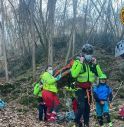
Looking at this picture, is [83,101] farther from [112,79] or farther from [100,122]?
[112,79]

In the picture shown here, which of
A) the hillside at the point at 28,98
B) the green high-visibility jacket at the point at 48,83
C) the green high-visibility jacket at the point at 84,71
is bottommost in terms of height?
the hillside at the point at 28,98

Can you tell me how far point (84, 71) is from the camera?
9.31m

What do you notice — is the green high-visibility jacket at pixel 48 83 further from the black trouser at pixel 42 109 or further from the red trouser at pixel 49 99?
the black trouser at pixel 42 109

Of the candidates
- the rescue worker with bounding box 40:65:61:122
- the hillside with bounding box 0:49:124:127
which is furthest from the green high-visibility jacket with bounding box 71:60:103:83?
the rescue worker with bounding box 40:65:61:122

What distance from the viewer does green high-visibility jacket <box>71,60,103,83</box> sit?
9.13 m

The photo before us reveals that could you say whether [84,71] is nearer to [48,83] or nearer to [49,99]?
[48,83]

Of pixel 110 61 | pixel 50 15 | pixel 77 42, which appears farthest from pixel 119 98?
pixel 77 42

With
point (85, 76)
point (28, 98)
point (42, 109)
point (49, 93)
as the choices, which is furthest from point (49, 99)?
point (28, 98)

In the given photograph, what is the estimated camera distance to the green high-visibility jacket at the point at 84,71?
9.13 m

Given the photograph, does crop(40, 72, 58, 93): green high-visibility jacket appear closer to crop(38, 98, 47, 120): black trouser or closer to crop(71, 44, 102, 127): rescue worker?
crop(38, 98, 47, 120): black trouser

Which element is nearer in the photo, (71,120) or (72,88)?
(72,88)

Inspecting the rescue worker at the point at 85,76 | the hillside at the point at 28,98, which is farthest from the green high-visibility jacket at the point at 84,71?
the hillside at the point at 28,98

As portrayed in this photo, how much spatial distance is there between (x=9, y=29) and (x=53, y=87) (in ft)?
107

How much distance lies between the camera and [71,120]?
11.4 meters
